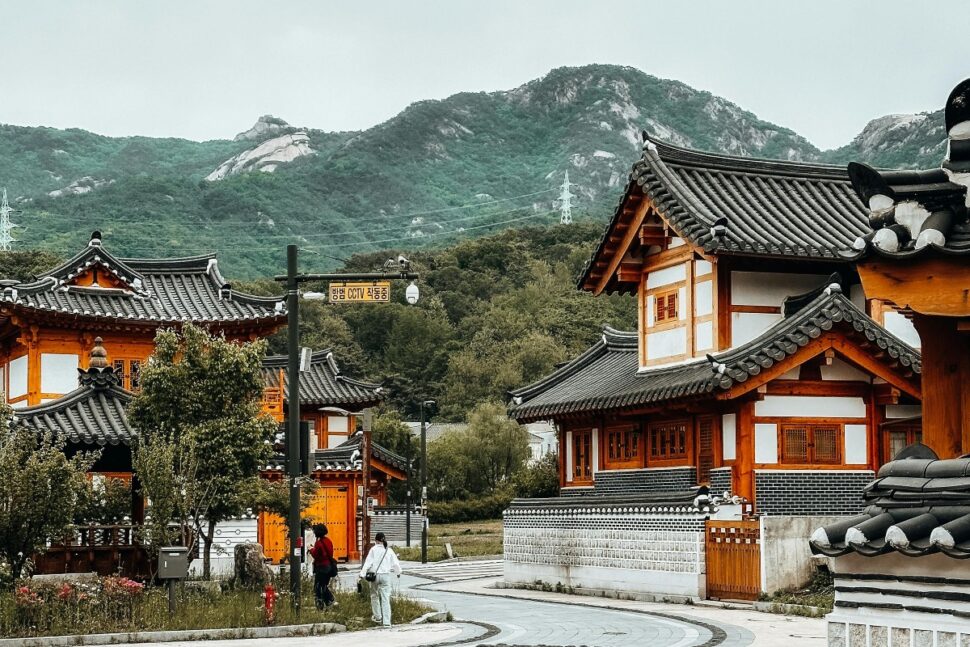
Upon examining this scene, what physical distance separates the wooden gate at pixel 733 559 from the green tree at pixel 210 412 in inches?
390

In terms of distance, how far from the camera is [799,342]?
28.6m

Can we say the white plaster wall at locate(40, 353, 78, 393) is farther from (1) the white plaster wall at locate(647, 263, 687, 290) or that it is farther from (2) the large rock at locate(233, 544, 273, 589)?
(1) the white plaster wall at locate(647, 263, 687, 290)

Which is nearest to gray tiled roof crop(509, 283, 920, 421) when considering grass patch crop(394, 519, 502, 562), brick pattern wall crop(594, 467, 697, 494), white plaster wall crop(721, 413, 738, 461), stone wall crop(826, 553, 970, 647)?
white plaster wall crop(721, 413, 738, 461)

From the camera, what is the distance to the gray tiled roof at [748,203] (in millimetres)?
30828

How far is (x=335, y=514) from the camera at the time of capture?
161ft

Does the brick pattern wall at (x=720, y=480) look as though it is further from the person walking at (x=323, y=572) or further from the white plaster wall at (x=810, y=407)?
the person walking at (x=323, y=572)

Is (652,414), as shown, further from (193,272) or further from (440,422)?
(440,422)

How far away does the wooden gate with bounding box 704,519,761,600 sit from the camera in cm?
2650

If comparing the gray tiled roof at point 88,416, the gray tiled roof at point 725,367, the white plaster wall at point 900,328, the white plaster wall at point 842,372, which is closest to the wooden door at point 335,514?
the gray tiled roof at point 725,367

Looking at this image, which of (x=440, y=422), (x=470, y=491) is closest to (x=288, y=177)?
(x=440, y=422)

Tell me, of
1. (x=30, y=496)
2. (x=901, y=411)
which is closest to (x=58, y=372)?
(x=30, y=496)

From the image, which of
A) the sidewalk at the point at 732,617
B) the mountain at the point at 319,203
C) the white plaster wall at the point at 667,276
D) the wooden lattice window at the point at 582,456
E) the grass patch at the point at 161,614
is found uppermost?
the mountain at the point at 319,203

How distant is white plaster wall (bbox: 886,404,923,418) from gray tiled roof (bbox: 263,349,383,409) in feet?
94.1

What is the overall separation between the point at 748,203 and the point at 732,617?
493 inches
